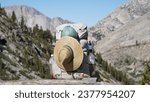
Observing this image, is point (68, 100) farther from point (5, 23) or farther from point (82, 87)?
point (5, 23)

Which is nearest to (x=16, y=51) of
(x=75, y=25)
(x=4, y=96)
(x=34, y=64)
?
(x=34, y=64)

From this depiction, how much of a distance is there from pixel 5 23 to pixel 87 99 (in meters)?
64.4

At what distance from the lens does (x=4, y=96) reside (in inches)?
309

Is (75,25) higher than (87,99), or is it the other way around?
(75,25)

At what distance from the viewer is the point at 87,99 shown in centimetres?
775

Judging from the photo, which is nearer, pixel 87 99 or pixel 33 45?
pixel 87 99

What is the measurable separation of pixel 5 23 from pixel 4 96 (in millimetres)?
64014


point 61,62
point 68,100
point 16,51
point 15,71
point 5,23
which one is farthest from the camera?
point 5,23

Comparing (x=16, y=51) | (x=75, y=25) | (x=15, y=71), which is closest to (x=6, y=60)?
(x=15, y=71)

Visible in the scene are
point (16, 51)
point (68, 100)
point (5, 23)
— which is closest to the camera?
point (68, 100)

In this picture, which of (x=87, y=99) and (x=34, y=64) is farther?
(x=34, y=64)

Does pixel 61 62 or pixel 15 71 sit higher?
pixel 61 62

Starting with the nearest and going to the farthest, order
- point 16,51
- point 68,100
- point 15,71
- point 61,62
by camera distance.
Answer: point 68,100, point 61,62, point 15,71, point 16,51

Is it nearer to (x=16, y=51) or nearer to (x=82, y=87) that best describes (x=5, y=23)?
(x=16, y=51)
